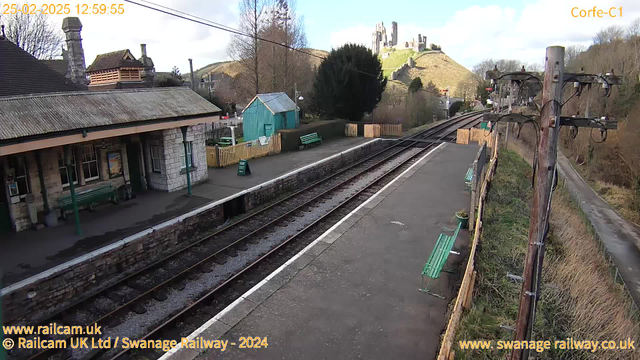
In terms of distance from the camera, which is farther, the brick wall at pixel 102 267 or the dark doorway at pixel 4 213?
the dark doorway at pixel 4 213

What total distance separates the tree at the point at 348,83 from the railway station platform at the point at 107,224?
15.3m

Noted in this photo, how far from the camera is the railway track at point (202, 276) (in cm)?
757

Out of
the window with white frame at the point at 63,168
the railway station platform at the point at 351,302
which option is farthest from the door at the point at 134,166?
the railway station platform at the point at 351,302

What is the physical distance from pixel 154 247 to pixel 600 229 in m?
21.7

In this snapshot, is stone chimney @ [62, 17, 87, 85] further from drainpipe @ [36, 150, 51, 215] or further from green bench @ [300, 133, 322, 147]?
green bench @ [300, 133, 322, 147]

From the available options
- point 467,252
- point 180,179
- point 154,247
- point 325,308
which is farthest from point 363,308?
point 180,179

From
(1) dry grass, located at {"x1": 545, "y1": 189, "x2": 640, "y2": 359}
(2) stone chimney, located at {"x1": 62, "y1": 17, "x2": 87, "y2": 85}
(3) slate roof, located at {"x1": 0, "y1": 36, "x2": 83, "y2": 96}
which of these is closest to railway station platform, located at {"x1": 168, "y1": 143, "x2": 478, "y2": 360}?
(1) dry grass, located at {"x1": 545, "y1": 189, "x2": 640, "y2": 359}

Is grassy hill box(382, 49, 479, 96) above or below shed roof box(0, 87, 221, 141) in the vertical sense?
above

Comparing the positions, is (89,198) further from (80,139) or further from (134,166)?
(134,166)

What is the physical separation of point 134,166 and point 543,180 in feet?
43.8

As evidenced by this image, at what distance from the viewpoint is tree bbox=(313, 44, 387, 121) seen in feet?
103

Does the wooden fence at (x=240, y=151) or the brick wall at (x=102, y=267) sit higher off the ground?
the wooden fence at (x=240, y=151)

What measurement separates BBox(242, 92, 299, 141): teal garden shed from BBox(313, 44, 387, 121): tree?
6800 mm

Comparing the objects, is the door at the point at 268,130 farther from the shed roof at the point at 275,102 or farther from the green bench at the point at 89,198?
the green bench at the point at 89,198
